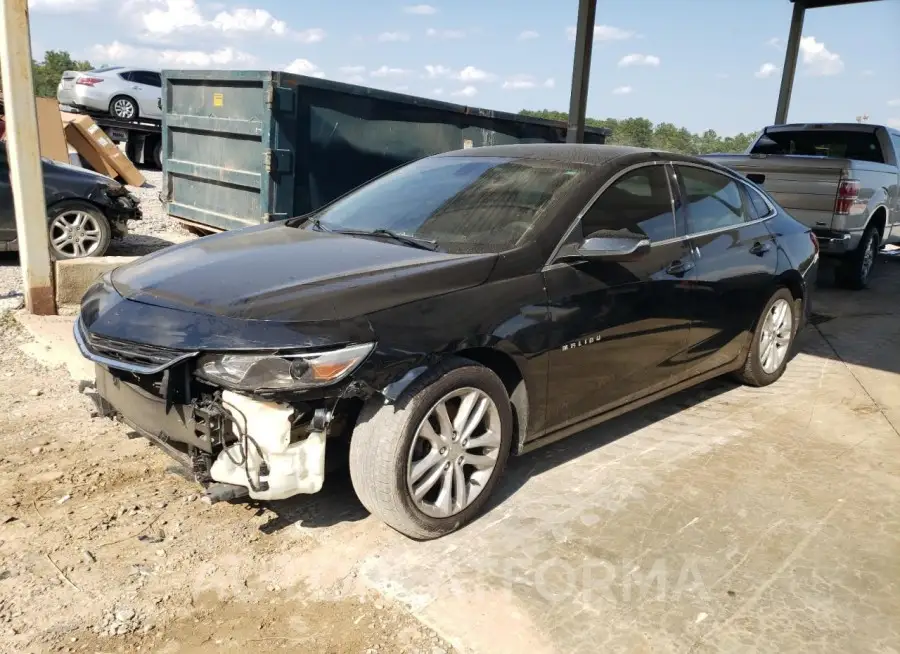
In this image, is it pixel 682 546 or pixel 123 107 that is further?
pixel 123 107

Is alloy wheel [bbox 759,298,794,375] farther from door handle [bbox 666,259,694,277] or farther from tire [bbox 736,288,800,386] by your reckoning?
door handle [bbox 666,259,694,277]

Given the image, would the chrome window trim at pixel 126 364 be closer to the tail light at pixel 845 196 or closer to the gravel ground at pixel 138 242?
the gravel ground at pixel 138 242

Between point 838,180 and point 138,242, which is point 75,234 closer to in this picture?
point 138,242

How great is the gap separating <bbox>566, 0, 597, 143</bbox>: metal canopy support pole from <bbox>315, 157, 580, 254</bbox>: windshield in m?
5.68

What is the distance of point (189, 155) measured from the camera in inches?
333

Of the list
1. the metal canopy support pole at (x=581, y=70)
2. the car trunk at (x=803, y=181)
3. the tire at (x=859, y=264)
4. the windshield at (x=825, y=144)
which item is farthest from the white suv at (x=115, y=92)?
the tire at (x=859, y=264)

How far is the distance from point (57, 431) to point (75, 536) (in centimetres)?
117

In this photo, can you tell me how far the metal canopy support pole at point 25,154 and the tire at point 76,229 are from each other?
216cm

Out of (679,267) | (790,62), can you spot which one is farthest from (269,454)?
(790,62)

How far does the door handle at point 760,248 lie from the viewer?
16.2 ft

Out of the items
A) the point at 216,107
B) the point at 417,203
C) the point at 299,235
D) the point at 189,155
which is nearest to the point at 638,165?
the point at 417,203

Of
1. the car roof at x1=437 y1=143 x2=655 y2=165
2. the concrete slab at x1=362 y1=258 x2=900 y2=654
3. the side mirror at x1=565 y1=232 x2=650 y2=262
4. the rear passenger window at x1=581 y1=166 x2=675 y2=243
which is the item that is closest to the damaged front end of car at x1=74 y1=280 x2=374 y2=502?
the concrete slab at x1=362 y1=258 x2=900 y2=654

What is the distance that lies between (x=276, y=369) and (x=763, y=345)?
3.71 m

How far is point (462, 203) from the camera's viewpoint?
3.92 metres
